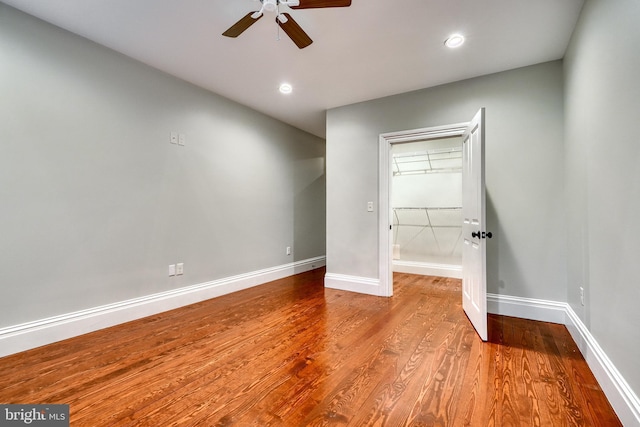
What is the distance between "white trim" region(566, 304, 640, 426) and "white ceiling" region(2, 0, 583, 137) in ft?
7.65

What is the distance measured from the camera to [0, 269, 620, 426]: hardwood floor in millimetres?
1445

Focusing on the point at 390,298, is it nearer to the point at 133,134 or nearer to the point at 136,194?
the point at 136,194

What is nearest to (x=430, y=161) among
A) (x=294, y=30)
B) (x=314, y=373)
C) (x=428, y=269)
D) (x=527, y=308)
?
(x=428, y=269)

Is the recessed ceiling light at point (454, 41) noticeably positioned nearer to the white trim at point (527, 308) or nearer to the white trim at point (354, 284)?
the white trim at point (527, 308)

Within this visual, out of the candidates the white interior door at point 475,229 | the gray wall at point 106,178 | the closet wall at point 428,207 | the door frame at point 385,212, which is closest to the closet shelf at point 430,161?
the closet wall at point 428,207

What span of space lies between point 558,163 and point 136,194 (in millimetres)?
4063

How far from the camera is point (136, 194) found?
279 centimetres

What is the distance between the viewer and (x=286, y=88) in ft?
11.1

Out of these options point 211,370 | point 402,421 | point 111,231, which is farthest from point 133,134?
point 402,421

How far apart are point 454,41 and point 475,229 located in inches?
63.9

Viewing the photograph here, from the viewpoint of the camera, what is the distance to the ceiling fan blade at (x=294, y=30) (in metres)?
1.85

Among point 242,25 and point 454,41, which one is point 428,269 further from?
point 242,25

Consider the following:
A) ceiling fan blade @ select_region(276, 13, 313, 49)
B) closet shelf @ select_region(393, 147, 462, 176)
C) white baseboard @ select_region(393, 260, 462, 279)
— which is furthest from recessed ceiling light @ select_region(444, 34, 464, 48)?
white baseboard @ select_region(393, 260, 462, 279)

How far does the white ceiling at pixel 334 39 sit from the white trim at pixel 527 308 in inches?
91.3
